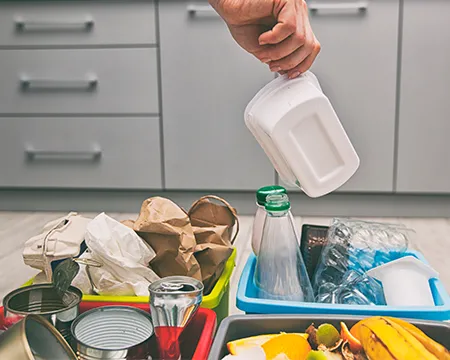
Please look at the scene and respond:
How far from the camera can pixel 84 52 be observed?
223cm

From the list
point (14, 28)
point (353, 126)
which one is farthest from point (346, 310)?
point (14, 28)

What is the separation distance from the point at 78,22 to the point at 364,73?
1.02 meters

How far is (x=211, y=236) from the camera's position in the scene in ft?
3.37

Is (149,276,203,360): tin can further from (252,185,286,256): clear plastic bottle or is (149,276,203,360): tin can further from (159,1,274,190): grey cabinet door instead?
(159,1,274,190): grey cabinet door

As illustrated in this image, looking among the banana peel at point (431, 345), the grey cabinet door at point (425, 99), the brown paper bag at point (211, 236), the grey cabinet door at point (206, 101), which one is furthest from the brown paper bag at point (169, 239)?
the grey cabinet door at point (425, 99)

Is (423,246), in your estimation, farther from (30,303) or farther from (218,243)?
(30,303)

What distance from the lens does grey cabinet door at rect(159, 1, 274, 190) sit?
7.16 ft

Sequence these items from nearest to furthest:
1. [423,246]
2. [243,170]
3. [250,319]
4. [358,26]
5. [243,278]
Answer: [250,319] < [243,278] < [423,246] < [358,26] < [243,170]

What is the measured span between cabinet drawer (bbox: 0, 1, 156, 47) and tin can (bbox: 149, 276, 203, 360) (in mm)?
1632

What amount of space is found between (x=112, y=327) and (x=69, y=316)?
52mm

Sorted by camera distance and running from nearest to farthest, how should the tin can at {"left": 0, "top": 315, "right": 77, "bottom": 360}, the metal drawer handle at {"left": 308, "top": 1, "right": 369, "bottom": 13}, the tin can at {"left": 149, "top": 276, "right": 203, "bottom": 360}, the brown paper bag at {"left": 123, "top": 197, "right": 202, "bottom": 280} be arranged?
the tin can at {"left": 0, "top": 315, "right": 77, "bottom": 360}
the tin can at {"left": 149, "top": 276, "right": 203, "bottom": 360}
the brown paper bag at {"left": 123, "top": 197, "right": 202, "bottom": 280}
the metal drawer handle at {"left": 308, "top": 1, "right": 369, "bottom": 13}

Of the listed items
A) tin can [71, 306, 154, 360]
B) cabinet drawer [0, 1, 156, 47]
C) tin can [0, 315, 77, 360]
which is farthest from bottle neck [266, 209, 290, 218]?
cabinet drawer [0, 1, 156, 47]

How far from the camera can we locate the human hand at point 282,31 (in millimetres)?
815

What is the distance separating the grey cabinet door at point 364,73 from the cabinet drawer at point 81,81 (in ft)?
2.00
